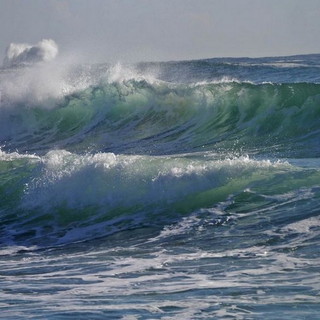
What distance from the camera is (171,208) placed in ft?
38.1

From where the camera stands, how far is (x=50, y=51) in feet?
192

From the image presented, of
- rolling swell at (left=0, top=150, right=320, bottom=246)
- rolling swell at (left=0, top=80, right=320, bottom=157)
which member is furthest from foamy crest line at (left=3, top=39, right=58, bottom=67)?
rolling swell at (left=0, top=150, right=320, bottom=246)

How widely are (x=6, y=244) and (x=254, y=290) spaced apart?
4.58 metres

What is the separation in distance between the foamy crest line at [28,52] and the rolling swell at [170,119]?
98.5ft

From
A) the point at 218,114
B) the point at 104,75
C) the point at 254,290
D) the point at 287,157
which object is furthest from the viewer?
the point at 104,75

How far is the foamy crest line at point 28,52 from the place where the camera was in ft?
188

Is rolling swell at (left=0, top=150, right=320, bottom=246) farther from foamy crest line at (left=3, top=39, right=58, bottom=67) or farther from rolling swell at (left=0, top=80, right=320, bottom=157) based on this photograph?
foamy crest line at (left=3, top=39, right=58, bottom=67)

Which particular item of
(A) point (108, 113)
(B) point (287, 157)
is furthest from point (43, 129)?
(B) point (287, 157)

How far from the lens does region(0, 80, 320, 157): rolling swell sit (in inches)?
793

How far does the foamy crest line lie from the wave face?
32993 mm

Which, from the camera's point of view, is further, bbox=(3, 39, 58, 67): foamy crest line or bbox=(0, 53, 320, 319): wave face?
bbox=(3, 39, 58, 67): foamy crest line

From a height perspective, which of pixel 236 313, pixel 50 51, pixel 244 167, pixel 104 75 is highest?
pixel 50 51

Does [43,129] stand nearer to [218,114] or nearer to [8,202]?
[218,114]

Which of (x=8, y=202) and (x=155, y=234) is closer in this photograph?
(x=155, y=234)
